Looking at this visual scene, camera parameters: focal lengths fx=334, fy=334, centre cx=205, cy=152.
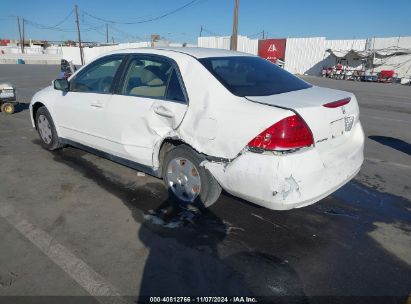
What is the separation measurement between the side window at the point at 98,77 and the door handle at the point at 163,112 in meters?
1.04

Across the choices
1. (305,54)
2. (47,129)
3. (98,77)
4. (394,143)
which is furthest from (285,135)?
(305,54)

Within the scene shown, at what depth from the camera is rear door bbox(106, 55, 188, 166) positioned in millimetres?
3491

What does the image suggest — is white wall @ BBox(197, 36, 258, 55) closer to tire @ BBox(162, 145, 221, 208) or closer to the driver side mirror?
the driver side mirror

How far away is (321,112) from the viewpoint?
2959mm

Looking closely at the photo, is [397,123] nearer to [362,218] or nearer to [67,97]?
[362,218]

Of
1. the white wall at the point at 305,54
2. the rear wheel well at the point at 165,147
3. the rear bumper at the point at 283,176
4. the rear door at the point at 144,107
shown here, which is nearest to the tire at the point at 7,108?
the rear door at the point at 144,107

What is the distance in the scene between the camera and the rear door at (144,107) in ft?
11.5

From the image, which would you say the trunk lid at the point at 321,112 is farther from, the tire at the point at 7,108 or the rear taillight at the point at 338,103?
the tire at the point at 7,108

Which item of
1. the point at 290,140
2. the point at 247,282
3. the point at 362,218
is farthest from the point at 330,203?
the point at 247,282

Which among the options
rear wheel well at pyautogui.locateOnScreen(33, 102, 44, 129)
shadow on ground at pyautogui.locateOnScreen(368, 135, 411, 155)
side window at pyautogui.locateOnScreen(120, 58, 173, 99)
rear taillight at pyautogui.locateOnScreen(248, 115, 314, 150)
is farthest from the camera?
shadow on ground at pyautogui.locateOnScreen(368, 135, 411, 155)

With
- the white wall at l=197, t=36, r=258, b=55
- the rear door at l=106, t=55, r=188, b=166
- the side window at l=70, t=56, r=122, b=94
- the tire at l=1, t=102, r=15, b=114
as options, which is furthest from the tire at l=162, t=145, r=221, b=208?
the white wall at l=197, t=36, r=258, b=55

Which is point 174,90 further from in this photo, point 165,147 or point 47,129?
point 47,129

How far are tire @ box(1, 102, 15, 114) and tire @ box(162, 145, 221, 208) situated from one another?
7.14 meters

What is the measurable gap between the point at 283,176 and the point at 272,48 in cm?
3698
